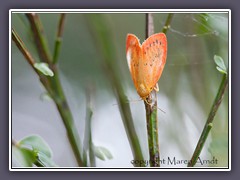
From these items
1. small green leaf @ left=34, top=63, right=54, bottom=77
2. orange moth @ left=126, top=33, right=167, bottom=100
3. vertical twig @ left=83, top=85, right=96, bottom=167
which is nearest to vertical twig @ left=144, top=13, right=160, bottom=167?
orange moth @ left=126, top=33, right=167, bottom=100

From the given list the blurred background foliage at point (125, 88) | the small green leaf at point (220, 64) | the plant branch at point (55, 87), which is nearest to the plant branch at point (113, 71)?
the blurred background foliage at point (125, 88)

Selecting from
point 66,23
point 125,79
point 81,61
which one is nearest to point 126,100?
point 125,79

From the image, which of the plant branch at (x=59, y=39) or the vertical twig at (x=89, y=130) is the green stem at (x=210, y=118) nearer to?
the vertical twig at (x=89, y=130)

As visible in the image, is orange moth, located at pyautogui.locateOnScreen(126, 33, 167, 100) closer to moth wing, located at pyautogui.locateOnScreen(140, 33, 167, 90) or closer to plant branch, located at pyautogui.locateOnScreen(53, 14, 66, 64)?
moth wing, located at pyautogui.locateOnScreen(140, 33, 167, 90)

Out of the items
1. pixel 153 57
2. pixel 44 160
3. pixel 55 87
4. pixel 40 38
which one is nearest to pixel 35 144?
pixel 44 160

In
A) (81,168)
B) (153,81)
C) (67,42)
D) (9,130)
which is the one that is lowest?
(81,168)

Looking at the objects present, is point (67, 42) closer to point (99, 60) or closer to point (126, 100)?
point (99, 60)
